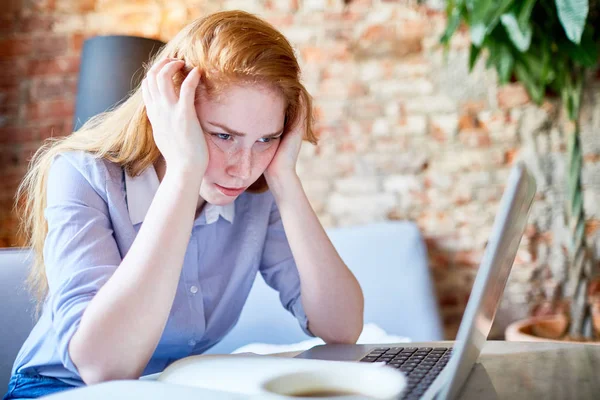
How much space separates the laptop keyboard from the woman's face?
1.19 ft

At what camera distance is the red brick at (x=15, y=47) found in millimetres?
2512

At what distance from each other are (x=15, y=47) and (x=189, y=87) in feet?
6.33

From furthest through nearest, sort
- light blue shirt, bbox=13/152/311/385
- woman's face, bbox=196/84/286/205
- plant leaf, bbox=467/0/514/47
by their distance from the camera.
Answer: plant leaf, bbox=467/0/514/47
woman's face, bbox=196/84/286/205
light blue shirt, bbox=13/152/311/385

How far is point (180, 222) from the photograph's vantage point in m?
0.86

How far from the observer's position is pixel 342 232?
2.08m

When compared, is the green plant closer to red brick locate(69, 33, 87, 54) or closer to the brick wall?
the brick wall

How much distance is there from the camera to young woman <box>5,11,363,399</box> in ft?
2.62

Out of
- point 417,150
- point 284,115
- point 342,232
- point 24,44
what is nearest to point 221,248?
point 284,115

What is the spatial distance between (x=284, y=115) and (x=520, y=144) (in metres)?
1.46

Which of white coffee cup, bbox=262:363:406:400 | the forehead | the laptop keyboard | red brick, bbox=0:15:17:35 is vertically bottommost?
the laptop keyboard

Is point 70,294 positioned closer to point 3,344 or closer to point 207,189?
point 207,189

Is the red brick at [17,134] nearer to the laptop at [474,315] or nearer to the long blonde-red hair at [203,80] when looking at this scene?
the long blonde-red hair at [203,80]

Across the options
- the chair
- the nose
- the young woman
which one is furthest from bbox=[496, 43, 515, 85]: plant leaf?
the chair

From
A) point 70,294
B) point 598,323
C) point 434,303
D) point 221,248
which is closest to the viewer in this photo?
point 70,294
